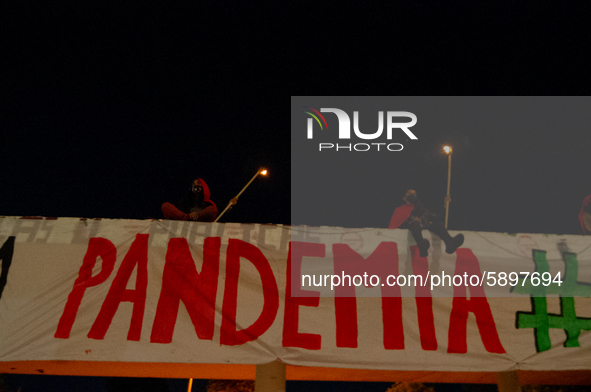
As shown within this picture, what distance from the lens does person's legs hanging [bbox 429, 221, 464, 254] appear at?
536 centimetres

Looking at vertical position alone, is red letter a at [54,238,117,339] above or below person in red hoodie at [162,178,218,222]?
below

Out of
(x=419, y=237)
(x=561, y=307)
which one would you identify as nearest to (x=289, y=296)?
(x=419, y=237)

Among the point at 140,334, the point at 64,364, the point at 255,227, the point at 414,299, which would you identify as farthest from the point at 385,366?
the point at 64,364

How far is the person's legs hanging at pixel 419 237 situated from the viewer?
5344 millimetres

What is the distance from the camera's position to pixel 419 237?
5418 millimetres

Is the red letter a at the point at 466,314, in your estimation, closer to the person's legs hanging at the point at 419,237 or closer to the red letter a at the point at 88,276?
the person's legs hanging at the point at 419,237

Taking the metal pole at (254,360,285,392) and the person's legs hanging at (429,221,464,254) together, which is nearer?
the metal pole at (254,360,285,392)

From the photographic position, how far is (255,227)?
17.9 ft

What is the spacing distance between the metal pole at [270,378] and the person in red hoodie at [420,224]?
2158 mm

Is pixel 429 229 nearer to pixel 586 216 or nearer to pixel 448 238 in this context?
pixel 448 238

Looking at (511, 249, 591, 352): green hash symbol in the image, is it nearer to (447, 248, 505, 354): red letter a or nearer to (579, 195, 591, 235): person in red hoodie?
(447, 248, 505, 354): red letter a

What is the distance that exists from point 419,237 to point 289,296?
1.77m

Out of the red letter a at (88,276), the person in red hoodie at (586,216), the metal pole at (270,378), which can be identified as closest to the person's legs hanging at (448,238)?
the person in red hoodie at (586,216)

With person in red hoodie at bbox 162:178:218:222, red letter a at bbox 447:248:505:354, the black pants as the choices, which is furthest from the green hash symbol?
person in red hoodie at bbox 162:178:218:222
